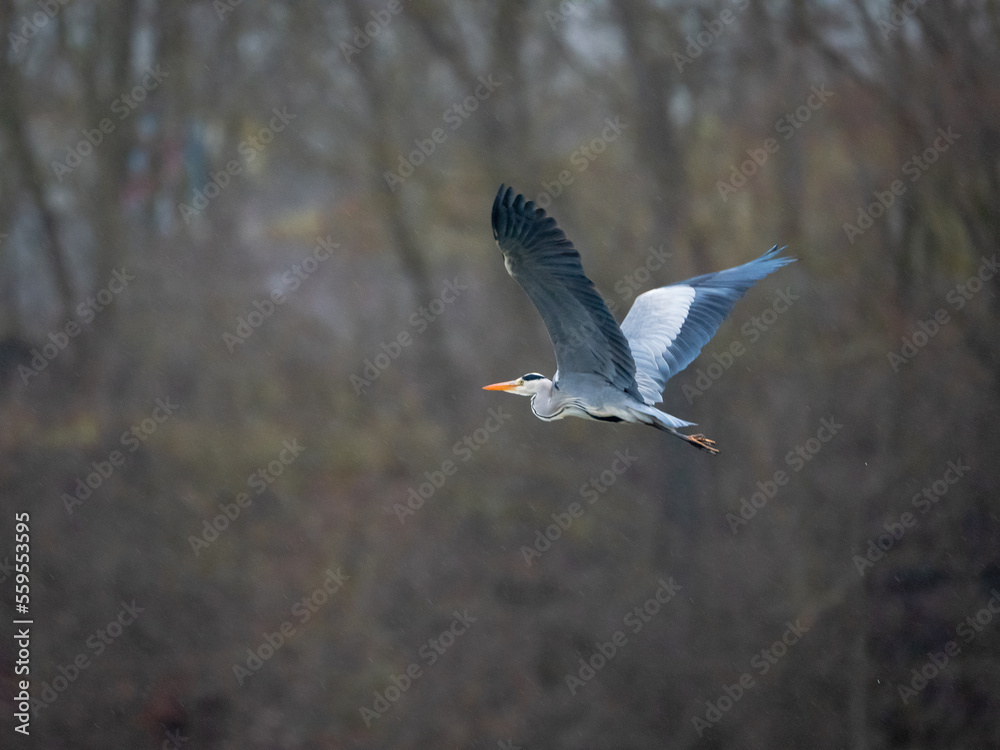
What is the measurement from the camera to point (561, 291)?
5363mm

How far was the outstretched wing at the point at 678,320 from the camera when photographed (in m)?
6.62

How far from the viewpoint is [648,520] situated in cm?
1259

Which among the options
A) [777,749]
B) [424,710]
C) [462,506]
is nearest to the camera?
[777,749]

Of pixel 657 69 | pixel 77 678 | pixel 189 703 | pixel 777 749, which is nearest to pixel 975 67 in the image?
pixel 657 69

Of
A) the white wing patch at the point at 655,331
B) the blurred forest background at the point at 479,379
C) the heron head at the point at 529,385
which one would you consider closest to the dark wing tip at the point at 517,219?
the heron head at the point at 529,385

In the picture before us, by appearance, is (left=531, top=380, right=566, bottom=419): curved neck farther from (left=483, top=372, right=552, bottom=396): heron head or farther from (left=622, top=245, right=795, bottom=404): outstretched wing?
(left=622, top=245, right=795, bottom=404): outstretched wing

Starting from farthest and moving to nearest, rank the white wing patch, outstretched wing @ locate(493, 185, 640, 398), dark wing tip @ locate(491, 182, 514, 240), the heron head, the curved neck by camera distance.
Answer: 1. the white wing patch
2. the heron head
3. the curved neck
4. outstretched wing @ locate(493, 185, 640, 398)
5. dark wing tip @ locate(491, 182, 514, 240)

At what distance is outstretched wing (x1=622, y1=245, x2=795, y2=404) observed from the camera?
662 cm

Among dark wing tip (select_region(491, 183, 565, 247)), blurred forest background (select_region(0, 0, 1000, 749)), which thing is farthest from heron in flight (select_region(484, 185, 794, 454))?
blurred forest background (select_region(0, 0, 1000, 749))

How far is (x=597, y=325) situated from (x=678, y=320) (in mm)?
1385

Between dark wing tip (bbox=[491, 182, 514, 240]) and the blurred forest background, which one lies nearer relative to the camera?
dark wing tip (bbox=[491, 182, 514, 240])

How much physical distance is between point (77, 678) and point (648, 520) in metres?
6.73

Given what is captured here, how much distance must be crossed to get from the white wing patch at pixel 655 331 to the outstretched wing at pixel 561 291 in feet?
1.68

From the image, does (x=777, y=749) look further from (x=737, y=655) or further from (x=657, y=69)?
(x=657, y=69)
